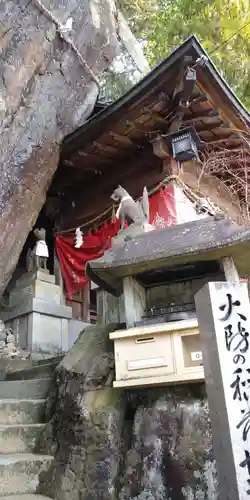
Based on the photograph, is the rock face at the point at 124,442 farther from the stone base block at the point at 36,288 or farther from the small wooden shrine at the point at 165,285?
the stone base block at the point at 36,288

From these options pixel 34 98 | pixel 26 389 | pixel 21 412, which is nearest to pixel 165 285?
pixel 21 412

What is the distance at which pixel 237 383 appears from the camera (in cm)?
224

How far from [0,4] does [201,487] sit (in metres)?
8.68

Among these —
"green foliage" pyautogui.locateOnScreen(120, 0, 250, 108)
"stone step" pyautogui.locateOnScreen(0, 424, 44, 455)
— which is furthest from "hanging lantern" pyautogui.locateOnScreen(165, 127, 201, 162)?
"stone step" pyautogui.locateOnScreen(0, 424, 44, 455)

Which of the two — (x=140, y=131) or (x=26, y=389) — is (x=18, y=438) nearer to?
(x=26, y=389)

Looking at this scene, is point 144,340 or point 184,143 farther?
point 184,143

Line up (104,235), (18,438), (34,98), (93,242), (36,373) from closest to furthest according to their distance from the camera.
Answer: (18,438) → (36,373) → (34,98) → (104,235) → (93,242)

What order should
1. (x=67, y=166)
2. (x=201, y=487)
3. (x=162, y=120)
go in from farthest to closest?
(x=67, y=166), (x=162, y=120), (x=201, y=487)

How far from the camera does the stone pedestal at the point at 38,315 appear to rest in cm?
862

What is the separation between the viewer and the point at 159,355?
12.3ft

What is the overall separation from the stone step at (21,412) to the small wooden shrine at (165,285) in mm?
1431

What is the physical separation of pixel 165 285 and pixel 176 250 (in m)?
0.82

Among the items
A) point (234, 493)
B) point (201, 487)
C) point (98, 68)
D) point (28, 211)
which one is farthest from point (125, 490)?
point (98, 68)

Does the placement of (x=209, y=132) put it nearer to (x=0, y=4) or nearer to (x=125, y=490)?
(x=0, y=4)
